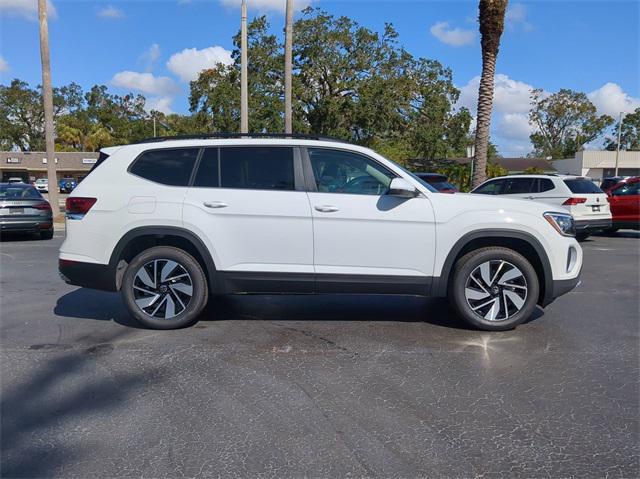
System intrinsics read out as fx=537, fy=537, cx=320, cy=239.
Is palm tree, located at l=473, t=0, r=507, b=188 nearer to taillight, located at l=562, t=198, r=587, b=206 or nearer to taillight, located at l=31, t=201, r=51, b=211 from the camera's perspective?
taillight, located at l=562, t=198, r=587, b=206

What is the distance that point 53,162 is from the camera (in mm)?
19156

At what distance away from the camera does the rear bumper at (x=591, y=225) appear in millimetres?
12438

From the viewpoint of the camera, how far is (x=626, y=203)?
1427cm

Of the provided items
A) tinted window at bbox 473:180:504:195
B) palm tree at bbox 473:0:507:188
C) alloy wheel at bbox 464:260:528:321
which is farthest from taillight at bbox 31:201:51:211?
palm tree at bbox 473:0:507:188

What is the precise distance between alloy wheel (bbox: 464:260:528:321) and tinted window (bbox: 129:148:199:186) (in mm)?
3006

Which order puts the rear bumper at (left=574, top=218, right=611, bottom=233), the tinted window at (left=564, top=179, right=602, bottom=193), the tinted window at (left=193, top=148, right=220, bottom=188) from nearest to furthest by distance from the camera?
the tinted window at (left=193, top=148, right=220, bottom=188), the rear bumper at (left=574, top=218, right=611, bottom=233), the tinted window at (left=564, top=179, right=602, bottom=193)

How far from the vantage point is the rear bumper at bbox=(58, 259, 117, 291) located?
533 centimetres

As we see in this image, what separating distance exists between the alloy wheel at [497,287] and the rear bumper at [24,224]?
11.6 meters

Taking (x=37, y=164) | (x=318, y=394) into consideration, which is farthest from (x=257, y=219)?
(x=37, y=164)

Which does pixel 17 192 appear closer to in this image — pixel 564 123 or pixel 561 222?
pixel 561 222

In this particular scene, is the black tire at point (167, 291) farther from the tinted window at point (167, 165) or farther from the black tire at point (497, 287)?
the black tire at point (497, 287)

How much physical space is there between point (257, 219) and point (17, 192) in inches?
429

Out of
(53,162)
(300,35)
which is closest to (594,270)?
(53,162)

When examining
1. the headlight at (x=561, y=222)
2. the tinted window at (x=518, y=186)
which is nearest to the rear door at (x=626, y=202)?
the tinted window at (x=518, y=186)
